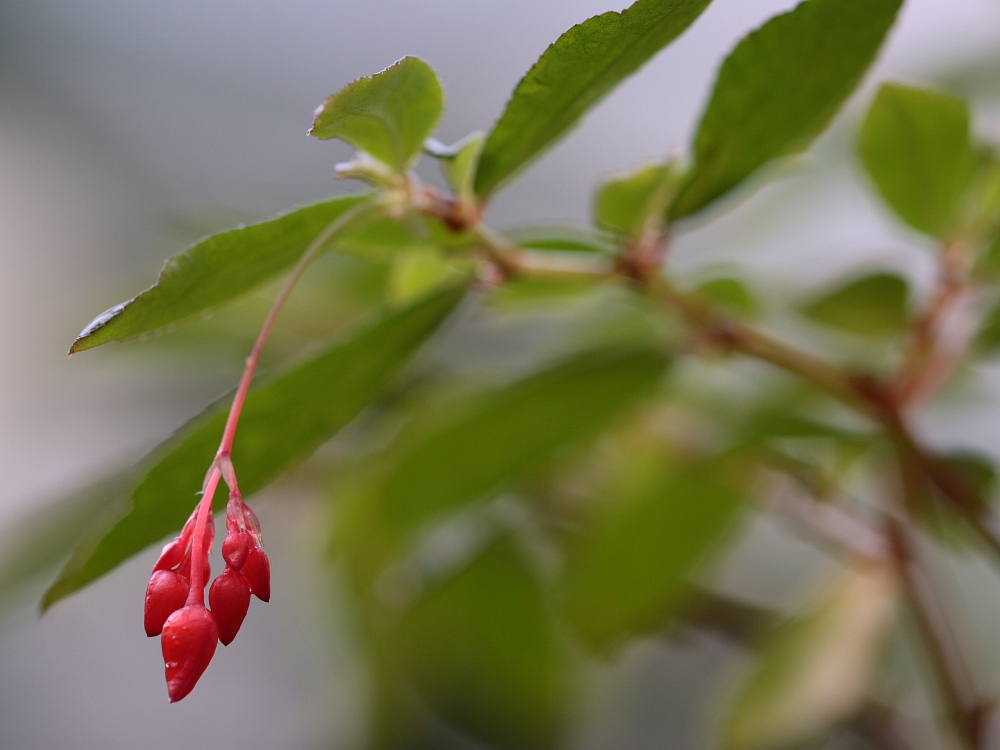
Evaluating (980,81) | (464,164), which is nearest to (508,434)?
(464,164)

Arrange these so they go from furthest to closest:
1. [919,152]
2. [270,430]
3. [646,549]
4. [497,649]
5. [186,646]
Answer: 1. [497,649]
2. [646,549]
3. [919,152]
4. [270,430]
5. [186,646]

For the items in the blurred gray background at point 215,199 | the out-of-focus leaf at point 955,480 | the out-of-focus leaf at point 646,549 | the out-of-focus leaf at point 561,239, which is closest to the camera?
the out-of-focus leaf at point 561,239

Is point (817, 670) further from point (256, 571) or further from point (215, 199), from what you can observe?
point (215, 199)

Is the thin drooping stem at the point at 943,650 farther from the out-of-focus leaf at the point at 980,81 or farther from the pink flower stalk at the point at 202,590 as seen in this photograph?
A: the pink flower stalk at the point at 202,590

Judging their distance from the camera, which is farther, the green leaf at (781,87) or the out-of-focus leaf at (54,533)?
the out-of-focus leaf at (54,533)

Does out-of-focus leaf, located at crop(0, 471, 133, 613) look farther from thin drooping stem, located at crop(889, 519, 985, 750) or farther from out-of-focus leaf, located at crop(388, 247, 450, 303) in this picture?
thin drooping stem, located at crop(889, 519, 985, 750)

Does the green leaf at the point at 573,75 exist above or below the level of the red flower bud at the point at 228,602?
above

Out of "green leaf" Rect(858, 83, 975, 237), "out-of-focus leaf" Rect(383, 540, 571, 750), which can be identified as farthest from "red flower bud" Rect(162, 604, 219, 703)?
"out-of-focus leaf" Rect(383, 540, 571, 750)

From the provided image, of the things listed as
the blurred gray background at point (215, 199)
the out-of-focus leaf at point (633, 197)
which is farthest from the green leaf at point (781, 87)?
the blurred gray background at point (215, 199)
